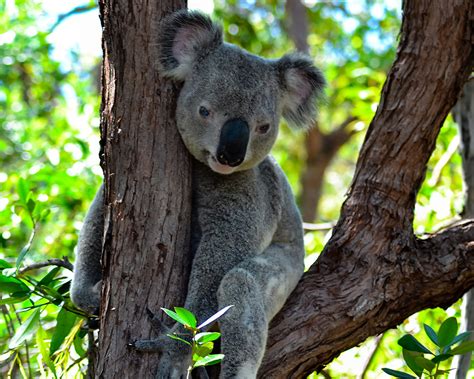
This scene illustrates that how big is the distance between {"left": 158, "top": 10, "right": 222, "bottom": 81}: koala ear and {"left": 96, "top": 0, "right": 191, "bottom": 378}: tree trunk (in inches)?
4.6

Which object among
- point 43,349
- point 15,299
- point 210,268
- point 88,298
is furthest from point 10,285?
point 210,268

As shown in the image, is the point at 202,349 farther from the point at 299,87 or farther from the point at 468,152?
the point at 468,152

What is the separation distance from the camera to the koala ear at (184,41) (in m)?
2.95

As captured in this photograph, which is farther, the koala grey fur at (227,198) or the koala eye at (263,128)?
the koala eye at (263,128)

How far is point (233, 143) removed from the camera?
2844 millimetres

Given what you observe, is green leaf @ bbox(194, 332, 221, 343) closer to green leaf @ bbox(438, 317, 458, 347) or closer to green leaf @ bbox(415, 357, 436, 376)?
green leaf @ bbox(415, 357, 436, 376)

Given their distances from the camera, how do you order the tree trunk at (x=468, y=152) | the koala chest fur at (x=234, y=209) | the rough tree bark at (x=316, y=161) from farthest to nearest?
the rough tree bark at (x=316, y=161) < the tree trunk at (x=468, y=152) < the koala chest fur at (x=234, y=209)

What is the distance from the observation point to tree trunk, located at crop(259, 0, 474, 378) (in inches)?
116

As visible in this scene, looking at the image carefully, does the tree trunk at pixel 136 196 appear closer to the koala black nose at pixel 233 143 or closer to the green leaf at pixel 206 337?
the koala black nose at pixel 233 143

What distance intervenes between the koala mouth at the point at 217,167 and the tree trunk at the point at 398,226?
0.63 meters

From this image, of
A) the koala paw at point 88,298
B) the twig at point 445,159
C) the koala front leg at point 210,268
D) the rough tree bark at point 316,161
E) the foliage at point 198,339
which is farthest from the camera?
the rough tree bark at point 316,161

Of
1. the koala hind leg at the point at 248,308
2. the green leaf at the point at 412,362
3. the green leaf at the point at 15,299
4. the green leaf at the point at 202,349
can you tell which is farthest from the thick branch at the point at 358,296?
the green leaf at the point at 15,299

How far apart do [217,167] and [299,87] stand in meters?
0.82

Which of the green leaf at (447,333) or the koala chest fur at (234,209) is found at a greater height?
the koala chest fur at (234,209)
